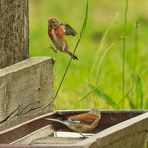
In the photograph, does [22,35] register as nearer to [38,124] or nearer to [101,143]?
[38,124]

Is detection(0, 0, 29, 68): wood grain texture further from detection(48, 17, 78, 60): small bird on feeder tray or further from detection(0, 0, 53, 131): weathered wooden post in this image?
detection(48, 17, 78, 60): small bird on feeder tray

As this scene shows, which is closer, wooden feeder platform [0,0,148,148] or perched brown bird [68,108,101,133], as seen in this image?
wooden feeder platform [0,0,148,148]

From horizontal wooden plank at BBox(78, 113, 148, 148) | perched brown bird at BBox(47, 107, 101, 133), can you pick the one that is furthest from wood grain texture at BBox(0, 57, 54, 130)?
horizontal wooden plank at BBox(78, 113, 148, 148)

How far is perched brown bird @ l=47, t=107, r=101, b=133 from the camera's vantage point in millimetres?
5156

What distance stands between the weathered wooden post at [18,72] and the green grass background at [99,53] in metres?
0.39

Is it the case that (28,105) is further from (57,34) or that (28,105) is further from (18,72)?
(57,34)

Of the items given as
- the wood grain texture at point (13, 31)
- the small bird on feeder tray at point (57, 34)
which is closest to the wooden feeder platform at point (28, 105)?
the wood grain texture at point (13, 31)

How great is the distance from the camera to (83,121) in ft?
17.2

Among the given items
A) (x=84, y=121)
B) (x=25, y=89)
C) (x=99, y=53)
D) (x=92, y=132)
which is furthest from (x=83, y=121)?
(x=99, y=53)

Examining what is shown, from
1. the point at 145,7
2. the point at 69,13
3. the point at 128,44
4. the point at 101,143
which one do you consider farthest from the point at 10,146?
the point at 145,7

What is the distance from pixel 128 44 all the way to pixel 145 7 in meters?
3.34

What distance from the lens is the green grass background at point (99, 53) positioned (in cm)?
711

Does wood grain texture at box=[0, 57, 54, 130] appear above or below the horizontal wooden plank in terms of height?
above

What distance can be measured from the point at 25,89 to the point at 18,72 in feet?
0.53
